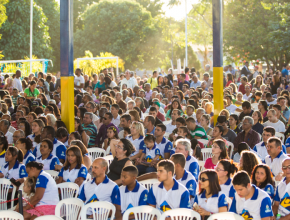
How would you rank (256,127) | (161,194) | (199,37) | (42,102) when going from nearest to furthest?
(161,194), (256,127), (42,102), (199,37)

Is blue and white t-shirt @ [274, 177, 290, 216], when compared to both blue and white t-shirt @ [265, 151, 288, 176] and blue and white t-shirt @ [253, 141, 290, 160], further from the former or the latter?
blue and white t-shirt @ [253, 141, 290, 160]

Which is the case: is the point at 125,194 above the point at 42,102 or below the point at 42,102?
below

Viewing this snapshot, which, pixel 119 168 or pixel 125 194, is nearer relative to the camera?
pixel 125 194

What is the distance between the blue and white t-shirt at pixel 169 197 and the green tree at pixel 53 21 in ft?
120

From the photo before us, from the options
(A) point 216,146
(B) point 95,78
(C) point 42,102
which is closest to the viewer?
(A) point 216,146

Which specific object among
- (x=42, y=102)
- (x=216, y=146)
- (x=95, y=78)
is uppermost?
(x=95, y=78)

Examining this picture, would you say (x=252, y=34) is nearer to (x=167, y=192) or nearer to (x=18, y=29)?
(x=167, y=192)

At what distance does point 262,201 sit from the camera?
13.5 ft

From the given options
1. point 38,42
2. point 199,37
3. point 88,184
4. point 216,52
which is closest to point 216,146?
point 88,184

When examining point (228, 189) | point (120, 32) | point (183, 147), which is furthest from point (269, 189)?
point (120, 32)

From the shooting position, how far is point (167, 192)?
4.62 m

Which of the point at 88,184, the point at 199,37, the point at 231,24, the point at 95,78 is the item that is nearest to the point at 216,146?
the point at 88,184

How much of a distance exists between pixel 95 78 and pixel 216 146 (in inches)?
381

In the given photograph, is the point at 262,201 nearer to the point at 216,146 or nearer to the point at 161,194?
the point at 161,194
